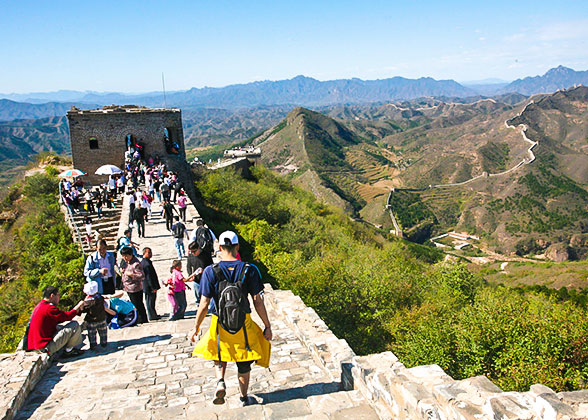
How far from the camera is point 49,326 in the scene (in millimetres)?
6324

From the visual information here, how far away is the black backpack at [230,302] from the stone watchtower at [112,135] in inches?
872

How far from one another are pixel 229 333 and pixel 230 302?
17.4 inches

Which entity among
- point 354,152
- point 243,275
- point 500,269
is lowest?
point 500,269

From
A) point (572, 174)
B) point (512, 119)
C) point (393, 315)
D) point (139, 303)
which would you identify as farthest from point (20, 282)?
point (512, 119)

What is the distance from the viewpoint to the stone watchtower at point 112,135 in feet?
78.8

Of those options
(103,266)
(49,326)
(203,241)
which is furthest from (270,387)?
(103,266)

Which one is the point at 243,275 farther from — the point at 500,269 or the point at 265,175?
the point at 500,269

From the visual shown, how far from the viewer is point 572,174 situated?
13175 cm

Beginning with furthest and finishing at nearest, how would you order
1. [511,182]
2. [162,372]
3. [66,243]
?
[511,182]
[66,243]
[162,372]

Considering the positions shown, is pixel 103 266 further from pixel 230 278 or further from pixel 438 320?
pixel 438 320

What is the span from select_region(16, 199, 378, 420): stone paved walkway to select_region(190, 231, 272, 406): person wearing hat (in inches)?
20.4

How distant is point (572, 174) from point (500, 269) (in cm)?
8257

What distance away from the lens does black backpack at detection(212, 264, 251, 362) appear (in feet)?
14.8

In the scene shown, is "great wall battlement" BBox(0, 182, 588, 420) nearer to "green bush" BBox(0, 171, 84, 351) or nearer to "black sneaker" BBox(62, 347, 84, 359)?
"black sneaker" BBox(62, 347, 84, 359)
